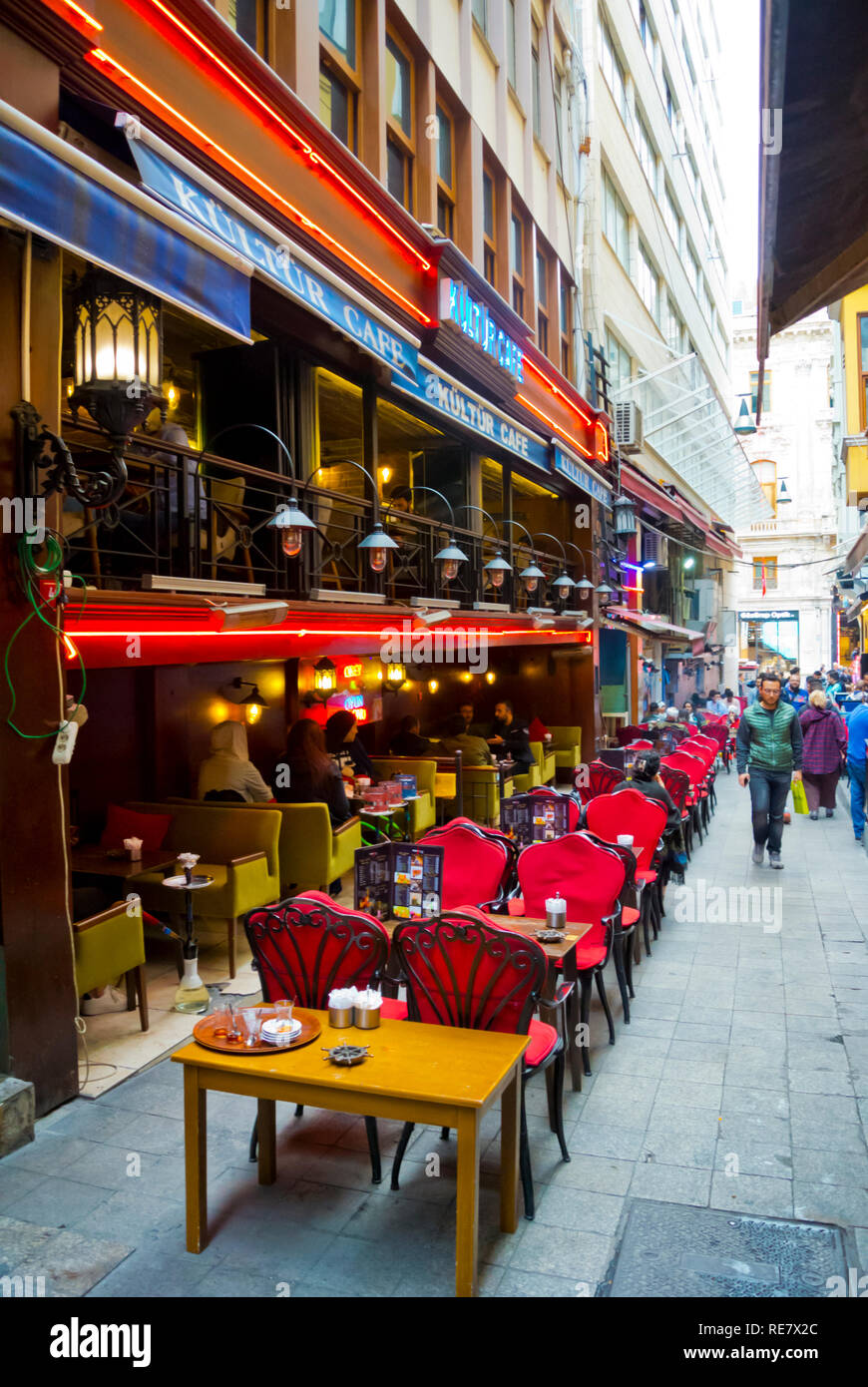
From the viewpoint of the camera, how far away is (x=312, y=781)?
10.4 m

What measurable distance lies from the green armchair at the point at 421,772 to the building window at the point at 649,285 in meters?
18.2

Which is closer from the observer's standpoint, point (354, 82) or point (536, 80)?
point (354, 82)

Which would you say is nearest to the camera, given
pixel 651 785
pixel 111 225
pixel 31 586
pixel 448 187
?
pixel 111 225

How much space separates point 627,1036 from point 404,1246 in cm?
289

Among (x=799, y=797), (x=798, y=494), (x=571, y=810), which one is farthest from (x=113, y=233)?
(x=798, y=494)

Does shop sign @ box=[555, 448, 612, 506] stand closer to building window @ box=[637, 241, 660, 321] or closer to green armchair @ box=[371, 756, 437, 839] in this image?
green armchair @ box=[371, 756, 437, 839]

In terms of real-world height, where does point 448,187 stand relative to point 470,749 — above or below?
above

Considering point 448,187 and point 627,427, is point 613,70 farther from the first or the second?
point 448,187

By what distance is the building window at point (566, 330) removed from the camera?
19672 mm

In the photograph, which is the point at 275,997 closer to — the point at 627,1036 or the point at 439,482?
the point at 627,1036

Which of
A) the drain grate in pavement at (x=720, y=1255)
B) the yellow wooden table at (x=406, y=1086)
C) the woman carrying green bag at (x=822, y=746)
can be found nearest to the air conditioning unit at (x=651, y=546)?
the woman carrying green bag at (x=822, y=746)

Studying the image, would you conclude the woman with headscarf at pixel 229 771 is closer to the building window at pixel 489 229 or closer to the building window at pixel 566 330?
the building window at pixel 489 229

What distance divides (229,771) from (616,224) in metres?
19.7

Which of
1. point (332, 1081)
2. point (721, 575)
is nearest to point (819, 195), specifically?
point (332, 1081)
